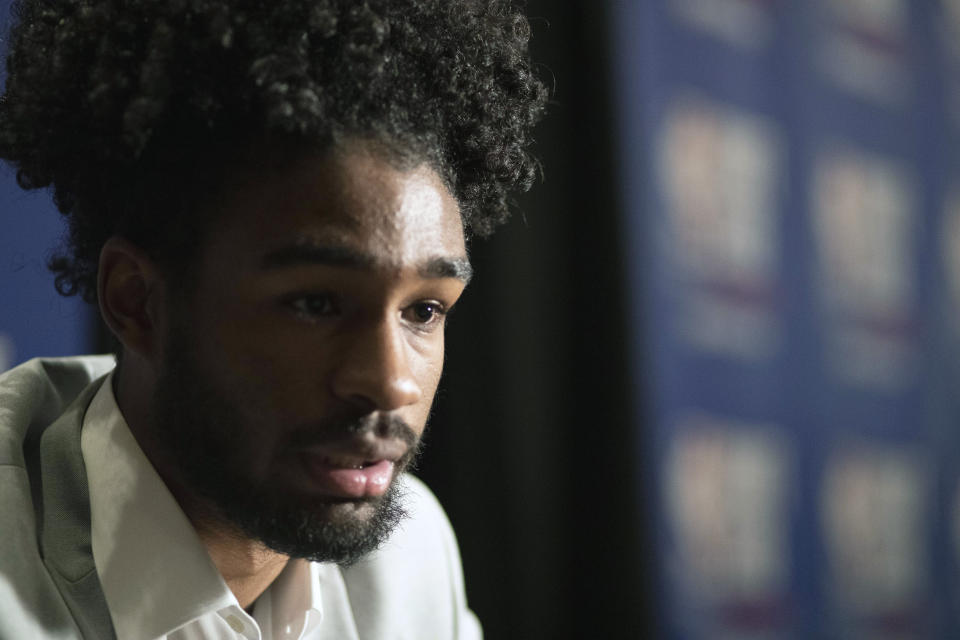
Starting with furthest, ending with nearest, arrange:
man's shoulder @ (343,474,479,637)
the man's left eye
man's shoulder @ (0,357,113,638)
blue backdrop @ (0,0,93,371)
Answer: blue backdrop @ (0,0,93,371) < man's shoulder @ (343,474,479,637) < the man's left eye < man's shoulder @ (0,357,113,638)

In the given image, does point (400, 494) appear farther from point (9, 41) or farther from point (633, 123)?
point (633, 123)

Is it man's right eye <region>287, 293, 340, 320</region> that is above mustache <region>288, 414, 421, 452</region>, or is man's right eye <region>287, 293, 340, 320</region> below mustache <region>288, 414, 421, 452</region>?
above

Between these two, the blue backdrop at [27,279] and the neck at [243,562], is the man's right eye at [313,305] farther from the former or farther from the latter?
the blue backdrop at [27,279]

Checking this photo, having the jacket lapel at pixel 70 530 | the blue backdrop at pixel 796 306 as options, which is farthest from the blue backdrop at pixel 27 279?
the blue backdrop at pixel 796 306

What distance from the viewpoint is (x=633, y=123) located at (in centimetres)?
203

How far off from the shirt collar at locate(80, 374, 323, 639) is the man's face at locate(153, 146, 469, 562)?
0.16 feet

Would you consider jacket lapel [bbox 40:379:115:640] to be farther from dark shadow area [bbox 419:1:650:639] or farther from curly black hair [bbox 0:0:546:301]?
dark shadow area [bbox 419:1:650:639]

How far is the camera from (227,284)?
0.90m

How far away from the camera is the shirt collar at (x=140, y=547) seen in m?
0.91

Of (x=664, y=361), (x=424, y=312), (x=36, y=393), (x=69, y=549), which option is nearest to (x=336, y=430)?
(x=424, y=312)

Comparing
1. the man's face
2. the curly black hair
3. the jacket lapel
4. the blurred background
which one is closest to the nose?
the man's face

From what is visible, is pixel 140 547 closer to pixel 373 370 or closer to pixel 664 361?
pixel 373 370

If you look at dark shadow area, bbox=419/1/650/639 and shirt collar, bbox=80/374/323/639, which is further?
dark shadow area, bbox=419/1/650/639

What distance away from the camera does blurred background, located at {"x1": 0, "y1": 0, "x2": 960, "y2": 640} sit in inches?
80.8
